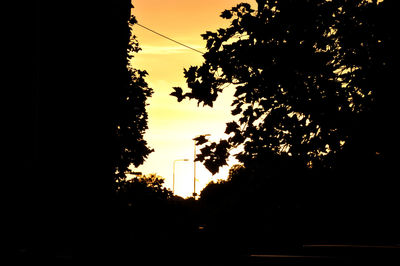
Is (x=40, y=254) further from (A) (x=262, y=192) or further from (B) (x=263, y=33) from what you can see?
(B) (x=263, y=33)

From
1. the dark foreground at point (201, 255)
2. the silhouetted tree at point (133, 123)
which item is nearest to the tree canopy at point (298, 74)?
the dark foreground at point (201, 255)

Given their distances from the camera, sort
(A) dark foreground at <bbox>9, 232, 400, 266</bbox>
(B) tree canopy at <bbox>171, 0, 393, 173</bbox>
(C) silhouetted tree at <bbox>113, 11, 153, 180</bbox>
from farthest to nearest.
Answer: (C) silhouetted tree at <bbox>113, 11, 153, 180</bbox> → (B) tree canopy at <bbox>171, 0, 393, 173</bbox> → (A) dark foreground at <bbox>9, 232, 400, 266</bbox>

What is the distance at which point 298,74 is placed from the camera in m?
5.70

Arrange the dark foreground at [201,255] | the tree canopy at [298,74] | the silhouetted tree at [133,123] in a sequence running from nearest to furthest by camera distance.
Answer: the dark foreground at [201,255]
the tree canopy at [298,74]
the silhouetted tree at [133,123]

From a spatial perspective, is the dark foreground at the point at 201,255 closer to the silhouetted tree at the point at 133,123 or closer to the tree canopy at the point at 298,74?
the tree canopy at the point at 298,74

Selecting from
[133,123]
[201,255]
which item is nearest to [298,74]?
[201,255]

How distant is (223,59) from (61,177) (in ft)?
12.0

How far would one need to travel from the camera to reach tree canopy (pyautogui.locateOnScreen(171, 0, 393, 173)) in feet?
18.0

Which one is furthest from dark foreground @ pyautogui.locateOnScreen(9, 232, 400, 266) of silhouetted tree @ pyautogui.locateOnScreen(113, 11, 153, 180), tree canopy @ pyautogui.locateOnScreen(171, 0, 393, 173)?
silhouetted tree @ pyautogui.locateOnScreen(113, 11, 153, 180)

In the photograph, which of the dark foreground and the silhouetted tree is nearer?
the dark foreground

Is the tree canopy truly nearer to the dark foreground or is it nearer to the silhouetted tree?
the dark foreground

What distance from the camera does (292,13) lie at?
18.5ft

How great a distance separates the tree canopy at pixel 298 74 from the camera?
550 centimetres

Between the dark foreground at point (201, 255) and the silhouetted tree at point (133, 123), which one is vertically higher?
the silhouetted tree at point (133, 123)
